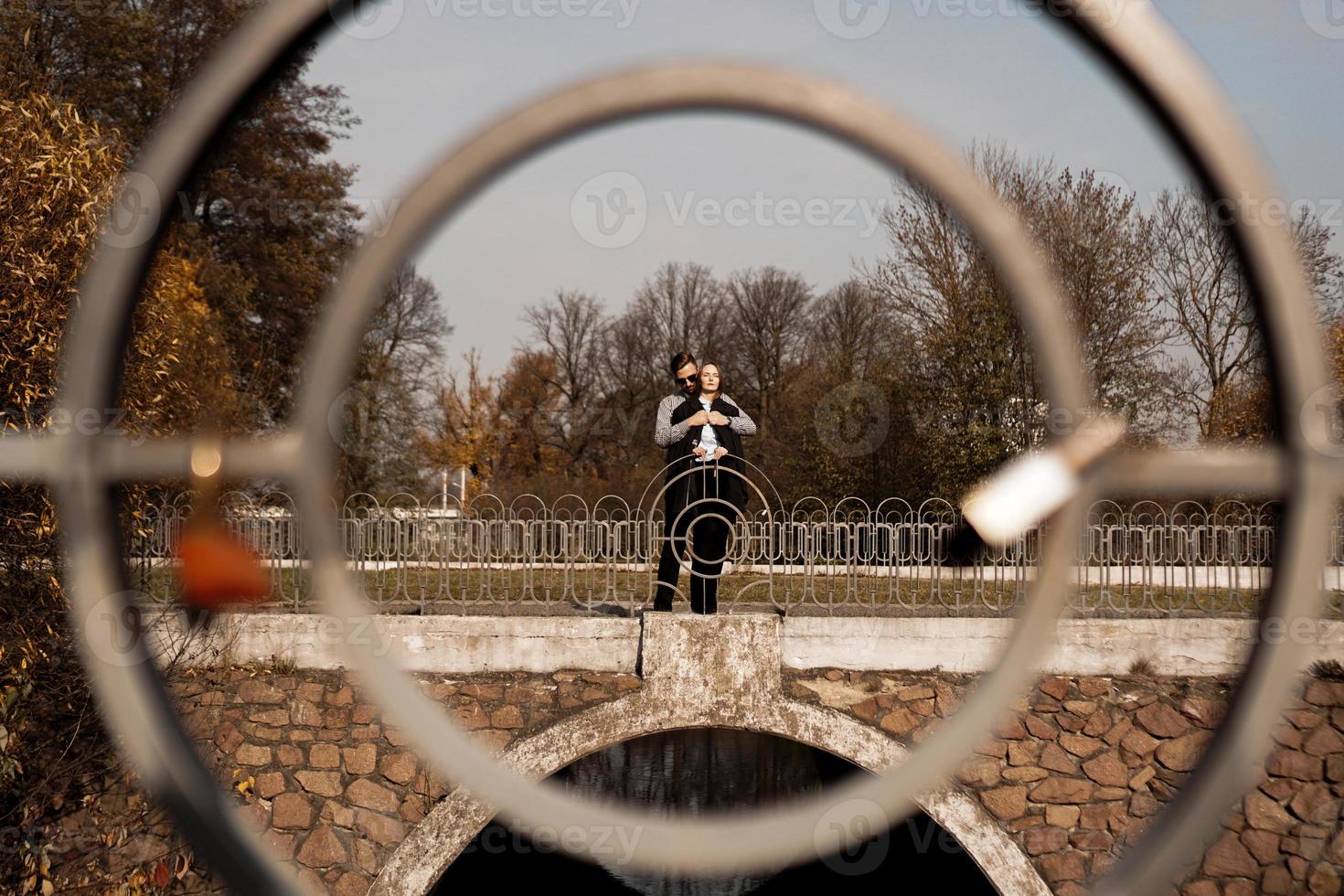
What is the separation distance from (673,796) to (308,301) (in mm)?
9049

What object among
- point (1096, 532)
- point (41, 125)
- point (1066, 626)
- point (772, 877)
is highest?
point (41, 125)

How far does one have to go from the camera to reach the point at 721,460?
22.6 ft

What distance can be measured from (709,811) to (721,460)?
27.5 feet

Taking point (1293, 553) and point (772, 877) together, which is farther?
point (772, 877)

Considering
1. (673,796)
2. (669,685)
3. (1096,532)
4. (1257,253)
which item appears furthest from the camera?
(673,796)

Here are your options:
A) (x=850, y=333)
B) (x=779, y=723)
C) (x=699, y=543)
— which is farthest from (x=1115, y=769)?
(x=850, y=333)

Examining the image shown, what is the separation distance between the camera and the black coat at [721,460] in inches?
241

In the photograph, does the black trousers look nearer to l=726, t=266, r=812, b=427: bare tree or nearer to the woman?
the woman

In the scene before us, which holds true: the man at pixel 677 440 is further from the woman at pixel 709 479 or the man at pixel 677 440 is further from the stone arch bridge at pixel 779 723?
the stone arch bridge at pixel 779 723

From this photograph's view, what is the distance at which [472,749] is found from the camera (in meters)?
0.59

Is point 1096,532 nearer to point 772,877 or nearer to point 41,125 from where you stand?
point 772,877

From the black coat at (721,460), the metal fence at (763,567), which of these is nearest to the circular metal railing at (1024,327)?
the black coat at (721,460)

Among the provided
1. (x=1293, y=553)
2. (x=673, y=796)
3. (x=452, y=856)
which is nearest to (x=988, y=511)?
(x=1293, y=553)

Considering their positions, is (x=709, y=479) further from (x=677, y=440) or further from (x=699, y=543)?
(x=677, y=440)
